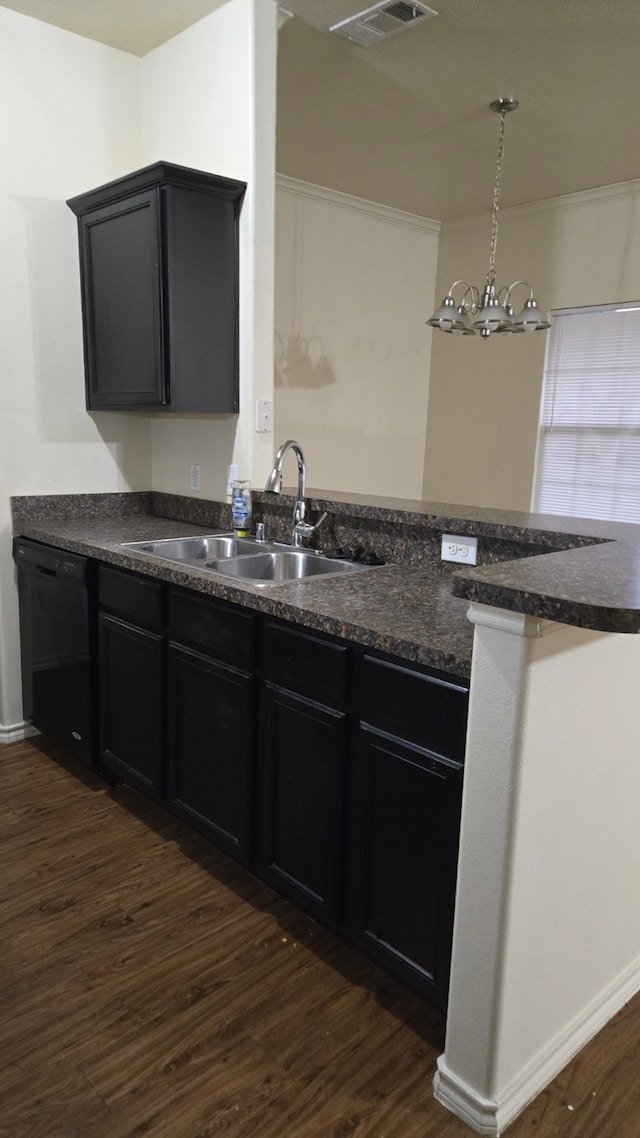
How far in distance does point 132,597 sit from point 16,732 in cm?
116

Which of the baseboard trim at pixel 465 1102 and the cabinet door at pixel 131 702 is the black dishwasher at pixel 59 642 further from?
the baseboard trim at pixel 465 1102

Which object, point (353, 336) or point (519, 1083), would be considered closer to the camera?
point (519, 1083)

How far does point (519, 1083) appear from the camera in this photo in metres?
1.46

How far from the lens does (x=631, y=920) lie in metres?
1.77

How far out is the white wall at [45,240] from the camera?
110 inches

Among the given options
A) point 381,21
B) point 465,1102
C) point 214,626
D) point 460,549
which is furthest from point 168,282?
point 465,1102

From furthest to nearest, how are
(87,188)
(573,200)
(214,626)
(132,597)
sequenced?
(573,200) < (87,188) < (132,597) < (214,626)

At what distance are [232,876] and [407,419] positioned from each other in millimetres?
3892

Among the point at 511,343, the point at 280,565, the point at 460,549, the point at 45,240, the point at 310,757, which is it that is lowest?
the point at 310,757

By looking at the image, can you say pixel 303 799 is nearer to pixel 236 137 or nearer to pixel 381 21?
pixel 236 137

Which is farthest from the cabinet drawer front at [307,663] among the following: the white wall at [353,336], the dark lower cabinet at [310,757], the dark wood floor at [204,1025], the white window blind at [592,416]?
the white window blind at [592,416]

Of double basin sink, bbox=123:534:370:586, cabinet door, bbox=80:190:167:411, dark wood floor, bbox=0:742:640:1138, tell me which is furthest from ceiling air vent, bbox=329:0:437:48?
dark wood floor, bbox=0:742:640:1138

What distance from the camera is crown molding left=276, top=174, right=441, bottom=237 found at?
441 centimetres

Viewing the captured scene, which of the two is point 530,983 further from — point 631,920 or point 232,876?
point 232,876
